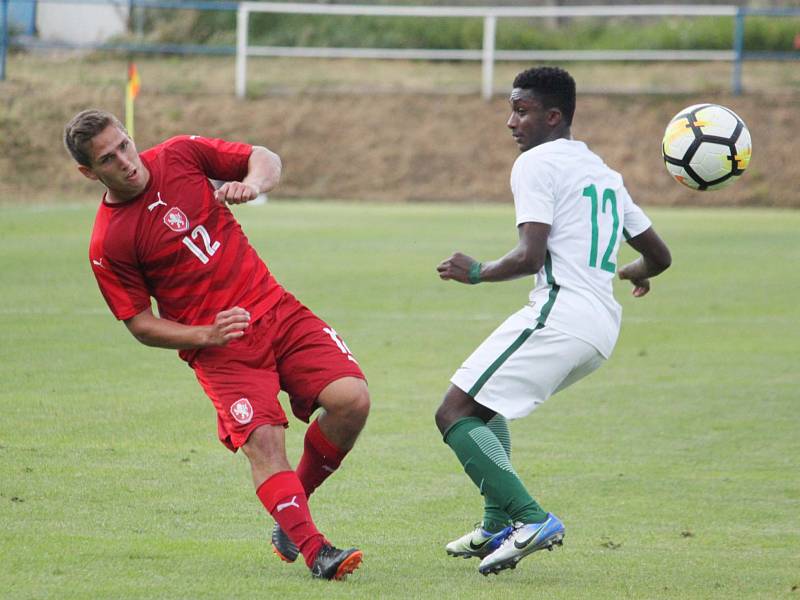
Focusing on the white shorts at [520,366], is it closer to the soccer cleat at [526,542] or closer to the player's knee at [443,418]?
the player's knee at [443,418]

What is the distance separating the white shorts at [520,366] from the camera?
5.50 meters

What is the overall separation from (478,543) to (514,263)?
46.7 inches

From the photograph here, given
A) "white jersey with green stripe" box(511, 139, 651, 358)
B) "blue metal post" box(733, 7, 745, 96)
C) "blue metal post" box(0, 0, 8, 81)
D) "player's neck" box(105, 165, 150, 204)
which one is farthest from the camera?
"blue metal post" box(733, 7, 745, 96)

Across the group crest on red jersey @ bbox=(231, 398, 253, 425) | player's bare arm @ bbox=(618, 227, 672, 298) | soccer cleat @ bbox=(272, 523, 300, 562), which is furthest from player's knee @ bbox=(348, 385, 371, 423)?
player's bare arm @ bbox=(618, 227, 672, 298)

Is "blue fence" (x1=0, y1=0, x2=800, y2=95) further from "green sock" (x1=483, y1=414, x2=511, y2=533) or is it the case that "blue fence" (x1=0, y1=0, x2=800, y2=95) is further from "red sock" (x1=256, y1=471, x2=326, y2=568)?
"red sock" (x1=256, y1=471, x2=326, y2=568)

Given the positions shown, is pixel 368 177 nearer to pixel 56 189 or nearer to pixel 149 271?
pixel 56 189

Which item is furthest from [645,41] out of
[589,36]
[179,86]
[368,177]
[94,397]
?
[94,397]

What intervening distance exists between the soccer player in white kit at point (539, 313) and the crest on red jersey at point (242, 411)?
766 mm

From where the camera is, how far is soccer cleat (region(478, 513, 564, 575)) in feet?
17.6

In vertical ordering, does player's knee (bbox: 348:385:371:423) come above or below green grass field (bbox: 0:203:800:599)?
above

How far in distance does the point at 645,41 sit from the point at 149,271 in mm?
31214

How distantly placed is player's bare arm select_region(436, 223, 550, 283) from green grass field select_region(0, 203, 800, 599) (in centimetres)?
120

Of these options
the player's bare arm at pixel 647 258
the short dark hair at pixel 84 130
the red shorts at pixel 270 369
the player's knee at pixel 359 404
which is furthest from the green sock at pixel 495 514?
the short dark hair at pixel 84 130

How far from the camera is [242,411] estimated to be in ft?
18.1
